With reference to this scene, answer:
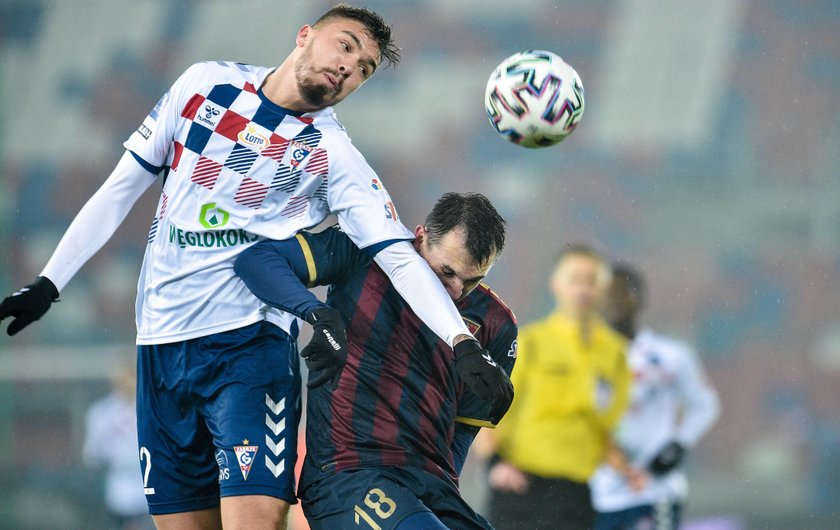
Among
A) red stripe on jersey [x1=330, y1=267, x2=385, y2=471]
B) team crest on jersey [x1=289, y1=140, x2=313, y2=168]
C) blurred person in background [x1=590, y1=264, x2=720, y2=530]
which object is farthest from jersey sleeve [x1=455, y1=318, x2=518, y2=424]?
blurred person in background [x1=590, y1=264, x2=720, y2=530]

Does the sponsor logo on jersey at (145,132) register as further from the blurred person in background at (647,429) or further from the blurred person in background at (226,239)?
the blurred person in background at (647,429)

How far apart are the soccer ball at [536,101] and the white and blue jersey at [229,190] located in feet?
1.87

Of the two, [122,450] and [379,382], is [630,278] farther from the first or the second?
[122,450]

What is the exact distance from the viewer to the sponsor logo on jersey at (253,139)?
2.97 meters

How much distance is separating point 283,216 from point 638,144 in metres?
10.3

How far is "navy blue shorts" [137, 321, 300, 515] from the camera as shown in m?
2.81

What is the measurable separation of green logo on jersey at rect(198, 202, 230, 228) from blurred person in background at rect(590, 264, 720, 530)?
327cm

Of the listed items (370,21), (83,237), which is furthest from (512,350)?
(83,237)

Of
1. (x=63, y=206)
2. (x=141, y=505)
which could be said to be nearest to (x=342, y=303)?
(x=141, y=505)

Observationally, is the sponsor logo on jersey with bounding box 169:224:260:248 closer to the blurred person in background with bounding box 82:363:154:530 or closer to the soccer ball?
the soccer ball

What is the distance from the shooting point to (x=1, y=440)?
10.8 m

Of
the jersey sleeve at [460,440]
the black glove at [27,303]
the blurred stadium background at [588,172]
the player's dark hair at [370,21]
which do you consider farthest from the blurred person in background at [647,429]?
the blurred stadium background at [588,172]

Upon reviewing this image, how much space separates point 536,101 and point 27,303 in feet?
5.01

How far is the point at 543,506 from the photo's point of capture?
5.39m
